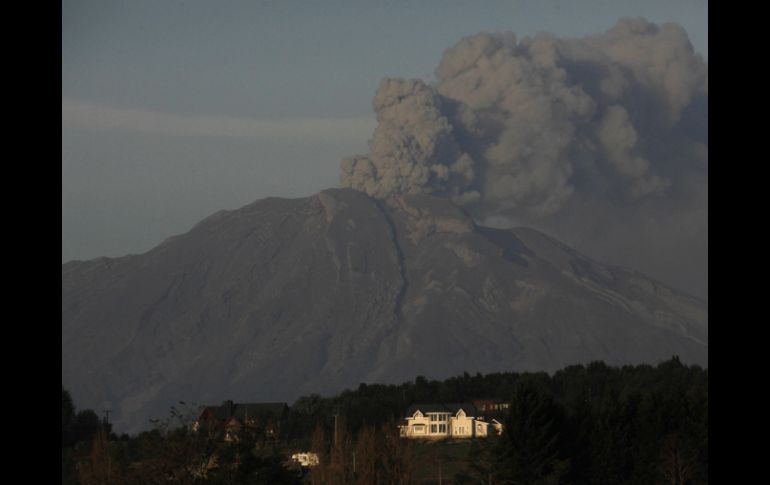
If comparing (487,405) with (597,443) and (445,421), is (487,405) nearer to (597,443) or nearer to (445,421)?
(445,421)

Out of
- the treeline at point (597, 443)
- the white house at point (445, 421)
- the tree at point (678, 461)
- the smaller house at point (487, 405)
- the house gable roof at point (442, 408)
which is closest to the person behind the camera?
the treeline at point (597, 443)

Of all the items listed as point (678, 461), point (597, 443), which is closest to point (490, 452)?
point (597, 443)

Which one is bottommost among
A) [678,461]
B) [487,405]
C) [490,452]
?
[678,461]

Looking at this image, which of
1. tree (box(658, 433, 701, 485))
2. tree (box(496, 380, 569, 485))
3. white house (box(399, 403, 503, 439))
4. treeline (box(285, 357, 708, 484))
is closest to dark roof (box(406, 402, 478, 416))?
white house (box(399, 403, 503, 439))

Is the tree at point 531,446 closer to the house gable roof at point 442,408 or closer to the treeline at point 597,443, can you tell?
the treeline at point 597,443

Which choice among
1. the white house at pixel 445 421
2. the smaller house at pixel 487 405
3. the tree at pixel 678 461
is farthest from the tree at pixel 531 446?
the smaller house at pixel 487 405

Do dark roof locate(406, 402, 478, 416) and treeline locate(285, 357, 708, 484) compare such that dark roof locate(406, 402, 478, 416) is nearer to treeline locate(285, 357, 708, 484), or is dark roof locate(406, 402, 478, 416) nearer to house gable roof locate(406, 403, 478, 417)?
house gable roof locate(406, 403, 478, 417)

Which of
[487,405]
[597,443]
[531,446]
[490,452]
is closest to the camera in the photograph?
[490,452]
